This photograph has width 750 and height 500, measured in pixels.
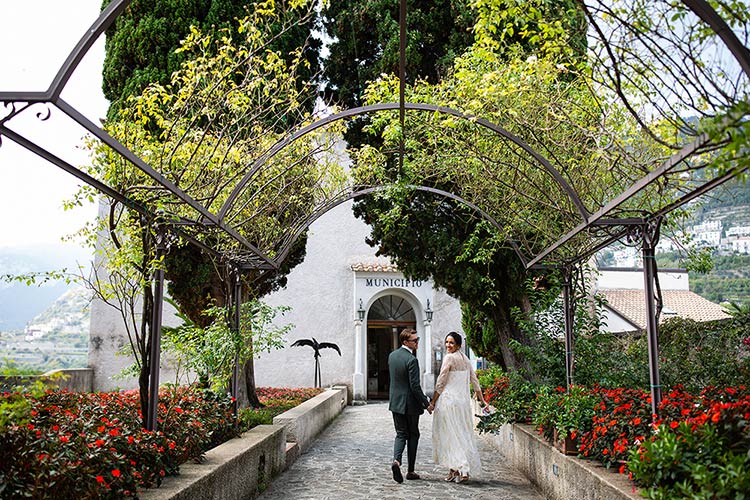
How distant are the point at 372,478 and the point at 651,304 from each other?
14.2 feet

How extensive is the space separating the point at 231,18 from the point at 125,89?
2290mm

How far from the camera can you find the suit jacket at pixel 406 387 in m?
8.12

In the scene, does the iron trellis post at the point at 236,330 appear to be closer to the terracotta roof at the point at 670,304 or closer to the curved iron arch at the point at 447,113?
the curved iron arch at the point at 447,113

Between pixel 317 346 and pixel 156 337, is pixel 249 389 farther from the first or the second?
pixel 156 337

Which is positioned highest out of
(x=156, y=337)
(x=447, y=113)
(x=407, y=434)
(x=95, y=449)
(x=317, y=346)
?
(x=447, y=113)

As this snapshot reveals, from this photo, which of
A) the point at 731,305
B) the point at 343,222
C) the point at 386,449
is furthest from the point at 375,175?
the point at 343,222

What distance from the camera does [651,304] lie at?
17.7 feet

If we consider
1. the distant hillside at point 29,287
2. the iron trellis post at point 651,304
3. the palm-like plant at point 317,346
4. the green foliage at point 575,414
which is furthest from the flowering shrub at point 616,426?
the palm-like plant at point 317,346

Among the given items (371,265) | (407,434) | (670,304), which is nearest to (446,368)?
(407,434)

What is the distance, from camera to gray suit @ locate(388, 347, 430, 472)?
8.12 m

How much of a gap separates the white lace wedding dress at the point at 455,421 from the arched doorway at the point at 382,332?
46.0 ft

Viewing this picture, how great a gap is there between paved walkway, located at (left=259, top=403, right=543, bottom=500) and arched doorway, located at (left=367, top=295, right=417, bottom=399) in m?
10.3

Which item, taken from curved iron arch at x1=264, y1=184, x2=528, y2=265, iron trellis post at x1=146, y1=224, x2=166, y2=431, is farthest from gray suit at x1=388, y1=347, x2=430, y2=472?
iron trellis post at x1=146, y1=224, x2=166, y2=431

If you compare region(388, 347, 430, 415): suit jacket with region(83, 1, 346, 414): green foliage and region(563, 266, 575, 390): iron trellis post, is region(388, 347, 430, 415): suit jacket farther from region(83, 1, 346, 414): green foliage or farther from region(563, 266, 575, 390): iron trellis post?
region(83, 1, 346, 414): green foliage
